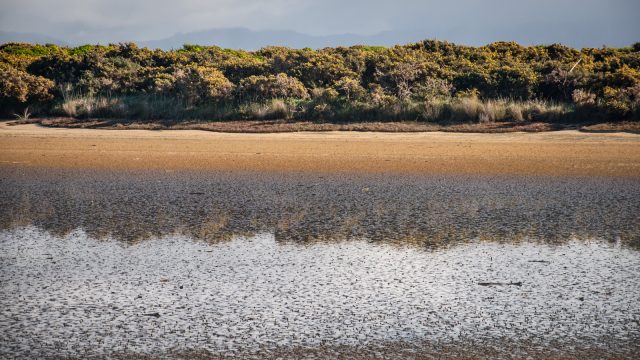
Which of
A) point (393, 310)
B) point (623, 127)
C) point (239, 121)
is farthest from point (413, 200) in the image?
point (239, 121)

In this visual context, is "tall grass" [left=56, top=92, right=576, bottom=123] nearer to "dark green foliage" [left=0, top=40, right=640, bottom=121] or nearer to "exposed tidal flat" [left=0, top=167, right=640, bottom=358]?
"dark green foliage" [left=0, top=40, right=640, bottom=121]

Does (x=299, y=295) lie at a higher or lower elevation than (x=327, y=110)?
lower

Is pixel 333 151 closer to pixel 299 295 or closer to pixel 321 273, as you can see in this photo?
pixel 321 273

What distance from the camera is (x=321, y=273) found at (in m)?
4.99

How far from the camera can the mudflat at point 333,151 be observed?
1115 centimetres

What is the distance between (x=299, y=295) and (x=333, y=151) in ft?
29.0

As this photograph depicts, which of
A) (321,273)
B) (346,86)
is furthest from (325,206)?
(346,86)

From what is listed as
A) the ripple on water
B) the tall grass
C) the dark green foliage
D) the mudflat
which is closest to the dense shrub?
the dark green foliage

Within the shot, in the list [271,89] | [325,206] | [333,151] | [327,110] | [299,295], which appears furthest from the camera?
[271,89]

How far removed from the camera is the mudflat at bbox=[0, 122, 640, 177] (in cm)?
1115

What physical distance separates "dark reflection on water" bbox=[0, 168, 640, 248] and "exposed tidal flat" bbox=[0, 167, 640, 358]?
0.04 meters

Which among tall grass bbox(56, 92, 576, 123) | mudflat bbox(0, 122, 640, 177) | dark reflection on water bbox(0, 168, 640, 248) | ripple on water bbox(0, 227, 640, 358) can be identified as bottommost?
ripple on water bbox(0, 227, 640, 358)

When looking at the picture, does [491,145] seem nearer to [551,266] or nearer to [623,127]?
[623,127]

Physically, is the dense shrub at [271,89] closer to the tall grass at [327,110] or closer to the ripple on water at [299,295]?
the tall grass at [327,110]
